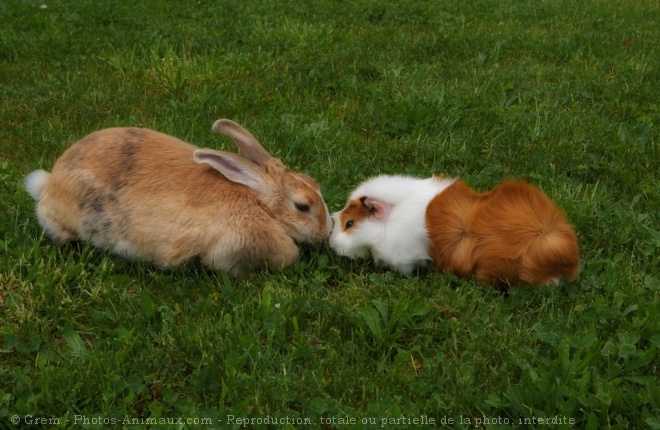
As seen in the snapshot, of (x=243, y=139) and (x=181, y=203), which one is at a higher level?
(x=243, y=139)

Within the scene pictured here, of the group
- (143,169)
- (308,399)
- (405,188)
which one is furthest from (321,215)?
(308,399)

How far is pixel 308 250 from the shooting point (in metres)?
3.96

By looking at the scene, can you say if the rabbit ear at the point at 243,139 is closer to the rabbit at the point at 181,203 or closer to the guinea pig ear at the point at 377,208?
the rabbit at the point at 181,203

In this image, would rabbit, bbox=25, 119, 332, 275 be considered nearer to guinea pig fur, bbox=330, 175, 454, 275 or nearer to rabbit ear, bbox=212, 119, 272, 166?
rabbit ear, bbox=212, 119, 272, 166

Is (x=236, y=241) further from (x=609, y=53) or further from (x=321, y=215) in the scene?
(x=609, y=53)

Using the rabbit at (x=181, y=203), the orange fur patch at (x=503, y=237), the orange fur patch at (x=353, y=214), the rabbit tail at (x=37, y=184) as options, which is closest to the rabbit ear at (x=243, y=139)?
the rabbit at (x=181, y=203)

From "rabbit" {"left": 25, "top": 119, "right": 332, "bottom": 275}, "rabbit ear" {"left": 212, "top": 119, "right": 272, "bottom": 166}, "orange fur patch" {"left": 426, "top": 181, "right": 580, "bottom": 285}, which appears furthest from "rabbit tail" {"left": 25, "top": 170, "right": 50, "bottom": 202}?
"orange fur patch" {"left": 426, "top": 181, "right": 580, "bottom": 285}

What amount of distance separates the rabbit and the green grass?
12cm

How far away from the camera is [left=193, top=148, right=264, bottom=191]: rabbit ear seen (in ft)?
12.2

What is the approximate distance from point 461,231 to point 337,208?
99 cm

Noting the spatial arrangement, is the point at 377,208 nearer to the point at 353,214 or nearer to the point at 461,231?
the point at 353,214

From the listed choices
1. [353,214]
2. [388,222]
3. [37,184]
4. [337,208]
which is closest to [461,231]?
[388,222]

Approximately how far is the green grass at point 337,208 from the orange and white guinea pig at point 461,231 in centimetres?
10

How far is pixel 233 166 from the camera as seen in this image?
12.5 ft
